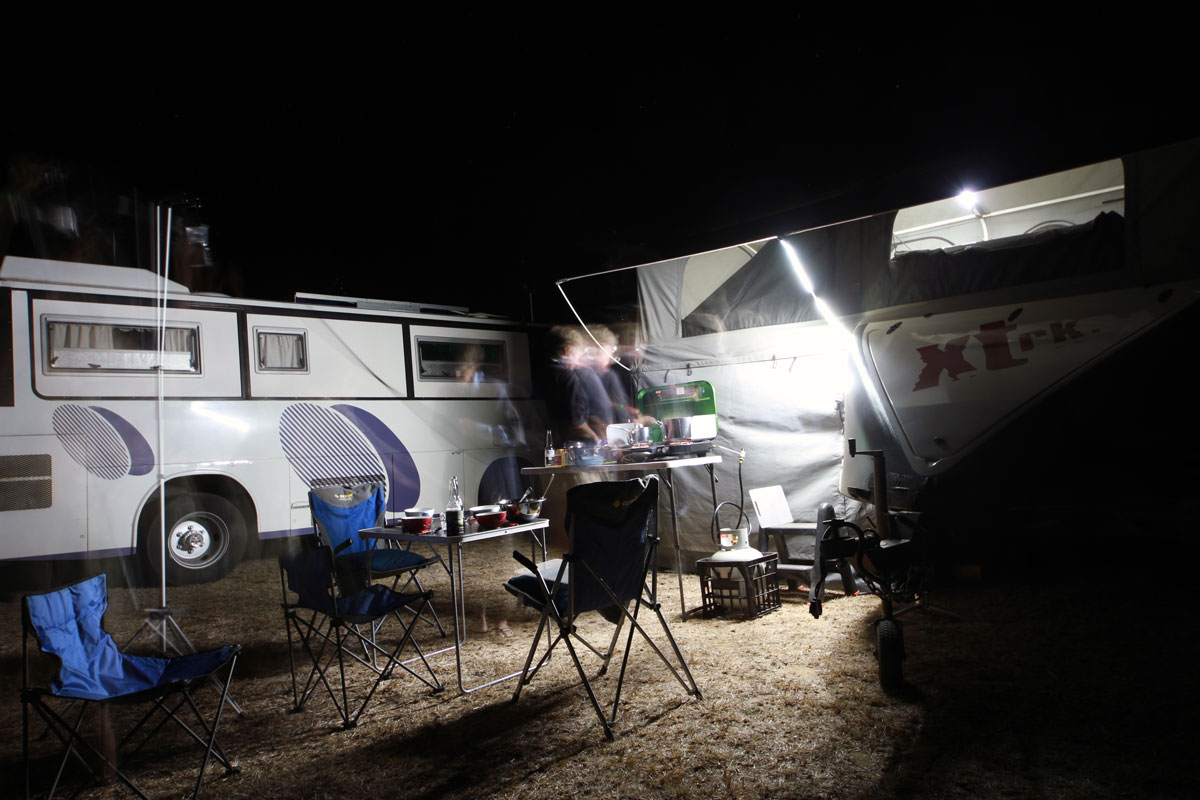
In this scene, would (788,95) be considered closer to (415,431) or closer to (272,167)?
(272,167)

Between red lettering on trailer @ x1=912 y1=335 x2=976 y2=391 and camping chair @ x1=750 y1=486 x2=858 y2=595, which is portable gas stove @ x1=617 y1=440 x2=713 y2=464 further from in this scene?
red lettering on trailer @ x1=912 y1=335 x2=976 y2=391

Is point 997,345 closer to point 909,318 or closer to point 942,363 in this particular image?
point 942,363

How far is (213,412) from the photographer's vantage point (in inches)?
231

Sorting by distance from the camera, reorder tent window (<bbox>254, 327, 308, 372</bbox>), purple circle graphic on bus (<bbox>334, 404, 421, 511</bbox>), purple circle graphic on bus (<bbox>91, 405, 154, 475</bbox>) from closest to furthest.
Result: purple circle graphic on bus (<bbox>91, 405, 154, 475</bbox>) → tent window (<bbox>254, 327, 308, 372</bbox>) → purple circle graphic on bus (<bbox>334, 404, 421, 511</bbox>)

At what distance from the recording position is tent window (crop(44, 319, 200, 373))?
5.24m

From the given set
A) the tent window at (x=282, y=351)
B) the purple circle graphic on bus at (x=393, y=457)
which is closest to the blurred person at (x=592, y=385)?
the purple circle graphic on bus at (x=393, y=457)

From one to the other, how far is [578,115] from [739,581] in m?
3.23

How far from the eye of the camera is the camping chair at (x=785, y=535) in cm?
470

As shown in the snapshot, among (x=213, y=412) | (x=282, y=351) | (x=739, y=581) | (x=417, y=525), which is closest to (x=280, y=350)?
(x=282, y=351)

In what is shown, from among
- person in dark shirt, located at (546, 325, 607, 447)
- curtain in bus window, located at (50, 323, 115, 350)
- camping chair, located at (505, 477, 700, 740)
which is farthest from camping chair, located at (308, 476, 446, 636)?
person in dark shirt, located at (546, 325, 607, 447)

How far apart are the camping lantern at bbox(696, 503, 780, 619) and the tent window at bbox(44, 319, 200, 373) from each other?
452cm

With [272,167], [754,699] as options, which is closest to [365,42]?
[272,167]

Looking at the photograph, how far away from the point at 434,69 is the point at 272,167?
2164mm

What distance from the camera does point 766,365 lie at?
5.40 metres
